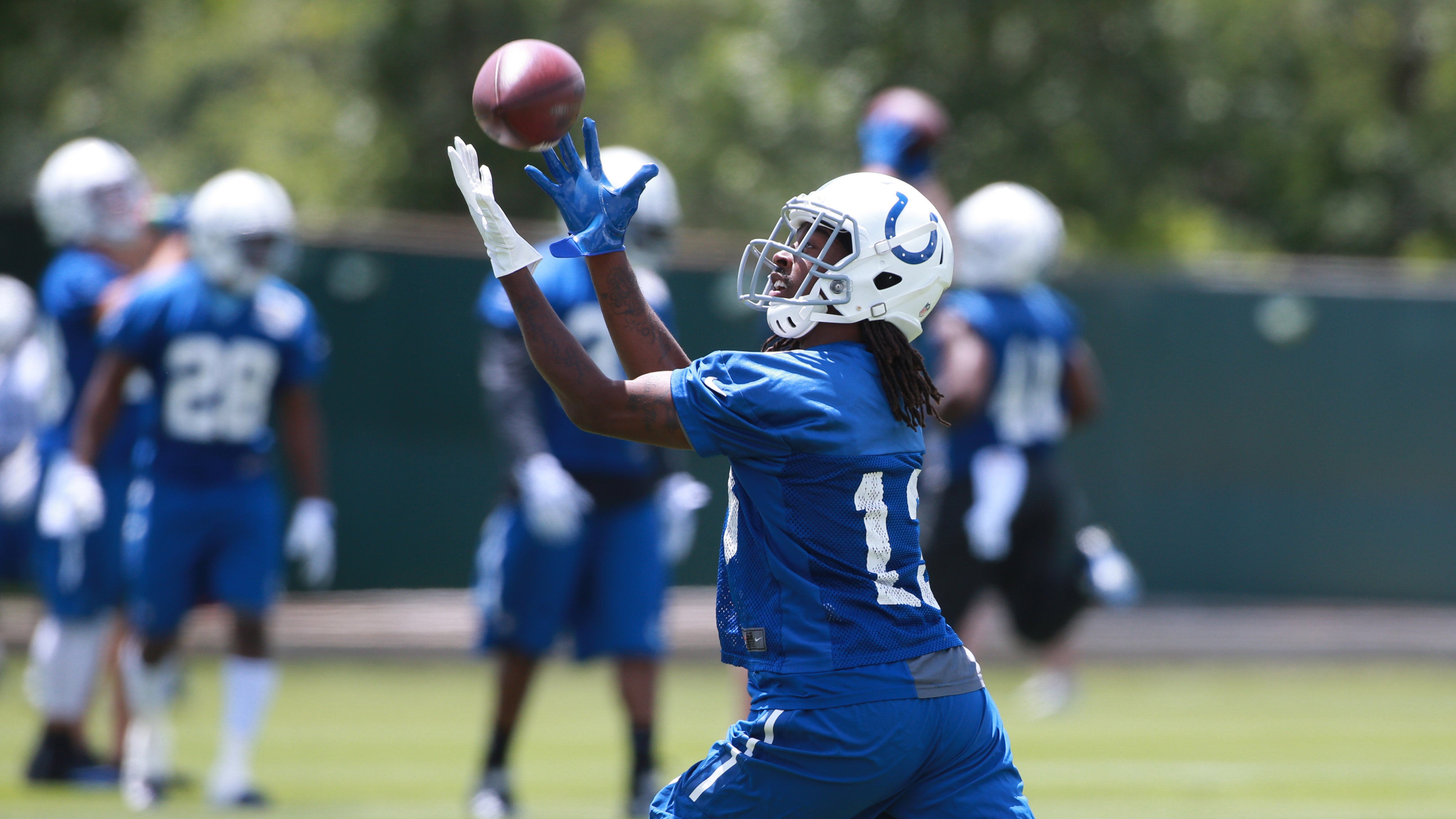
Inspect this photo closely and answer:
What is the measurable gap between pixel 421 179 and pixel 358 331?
9.82 metres

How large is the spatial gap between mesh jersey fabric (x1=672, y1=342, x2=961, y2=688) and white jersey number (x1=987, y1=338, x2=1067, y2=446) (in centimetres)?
417

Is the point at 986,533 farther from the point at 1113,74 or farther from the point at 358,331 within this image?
the point at 1113,74

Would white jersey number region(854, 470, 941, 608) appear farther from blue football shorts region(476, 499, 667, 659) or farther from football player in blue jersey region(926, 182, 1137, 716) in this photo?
football player in blue jersey region(926, 182, 1137, 716)

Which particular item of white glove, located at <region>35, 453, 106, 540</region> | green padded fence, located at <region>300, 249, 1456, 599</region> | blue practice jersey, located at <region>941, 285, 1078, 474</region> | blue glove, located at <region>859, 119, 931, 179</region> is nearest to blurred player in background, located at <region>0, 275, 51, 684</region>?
white glove, located at <region>35, 453, 106, 540</region>

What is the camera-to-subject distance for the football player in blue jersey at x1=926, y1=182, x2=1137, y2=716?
24.0 ft

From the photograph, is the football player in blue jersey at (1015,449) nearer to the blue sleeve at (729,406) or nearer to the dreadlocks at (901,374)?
the dreadlocks at (901,374)

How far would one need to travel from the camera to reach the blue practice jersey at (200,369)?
6535mm

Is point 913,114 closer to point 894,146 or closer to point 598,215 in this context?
point 894,146

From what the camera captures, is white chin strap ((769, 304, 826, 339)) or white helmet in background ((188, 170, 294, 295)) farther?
white helmet in background ((188, 170, 294, 295))

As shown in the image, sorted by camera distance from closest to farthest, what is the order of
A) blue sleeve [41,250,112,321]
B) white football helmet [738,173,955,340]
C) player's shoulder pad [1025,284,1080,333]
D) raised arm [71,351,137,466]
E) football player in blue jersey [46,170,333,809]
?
white football helmet [738,173,955,340]
football player in blue jersey [46,170,333,809]
raised arm [71,351,137,466]
blue sleeve [41,250,112,321]
player's shoulder pad [1025,284,1080,333]

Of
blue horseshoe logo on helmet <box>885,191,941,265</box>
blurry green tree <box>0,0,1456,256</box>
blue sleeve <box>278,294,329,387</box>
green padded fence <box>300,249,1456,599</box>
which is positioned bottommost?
green padded fence <box>300,249,1456,599</box>

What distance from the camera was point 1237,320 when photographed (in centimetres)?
1326

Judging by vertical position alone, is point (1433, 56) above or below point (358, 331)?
above

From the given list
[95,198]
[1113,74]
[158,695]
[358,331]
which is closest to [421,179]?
[1113,74]
